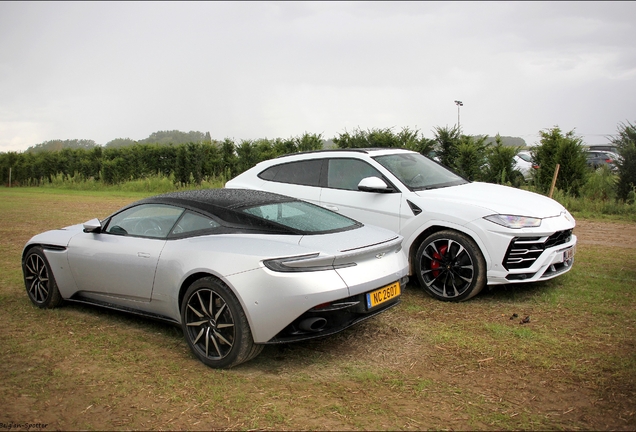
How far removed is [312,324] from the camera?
14.5 feet

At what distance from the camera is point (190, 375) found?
4547 millimetres

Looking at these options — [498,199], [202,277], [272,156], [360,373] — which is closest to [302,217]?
[202,277]

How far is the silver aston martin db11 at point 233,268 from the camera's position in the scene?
4.40m

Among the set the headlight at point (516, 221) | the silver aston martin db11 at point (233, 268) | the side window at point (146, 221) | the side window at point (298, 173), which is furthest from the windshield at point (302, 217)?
the side window at point (298, 173)

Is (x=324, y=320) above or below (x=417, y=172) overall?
below

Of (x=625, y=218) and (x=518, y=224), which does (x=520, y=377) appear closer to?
(x=518, y=224)

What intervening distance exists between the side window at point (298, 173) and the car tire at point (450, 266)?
1907mm

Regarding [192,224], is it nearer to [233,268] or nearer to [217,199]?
[217,199]

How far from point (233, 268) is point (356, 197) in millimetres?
3269

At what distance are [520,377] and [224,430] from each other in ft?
7.42

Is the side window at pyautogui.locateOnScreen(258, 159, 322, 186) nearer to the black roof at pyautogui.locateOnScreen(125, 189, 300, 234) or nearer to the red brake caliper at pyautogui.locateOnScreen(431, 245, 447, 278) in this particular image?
the red brake caliper at pyautogui.locateOnScreen(431, 245, 447, 278)

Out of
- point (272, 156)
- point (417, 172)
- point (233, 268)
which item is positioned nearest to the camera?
point (233, 268)

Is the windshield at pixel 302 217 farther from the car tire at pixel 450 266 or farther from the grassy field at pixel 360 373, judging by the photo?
the car tire at pixel 450 266

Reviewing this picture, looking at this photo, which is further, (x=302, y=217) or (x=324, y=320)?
(x=302, y=217)
